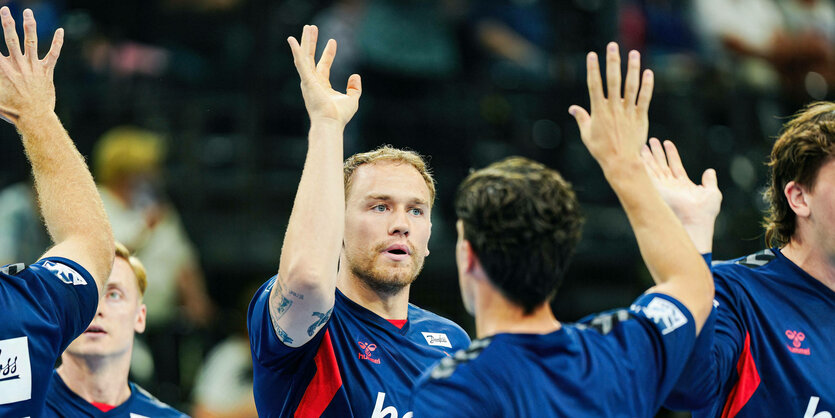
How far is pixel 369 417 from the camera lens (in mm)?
4250

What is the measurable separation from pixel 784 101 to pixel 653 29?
174 centimetres

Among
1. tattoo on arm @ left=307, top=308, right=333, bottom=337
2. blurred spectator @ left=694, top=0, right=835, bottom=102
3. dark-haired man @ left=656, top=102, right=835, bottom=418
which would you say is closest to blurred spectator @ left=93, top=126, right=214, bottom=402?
tattoo on arm @ left=307, top=308, right=333, bottom=337

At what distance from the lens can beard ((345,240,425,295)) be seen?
4656mm

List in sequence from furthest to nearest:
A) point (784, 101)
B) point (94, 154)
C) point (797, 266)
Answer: point (784, 101) < point (94, 154) < point (797, 266)

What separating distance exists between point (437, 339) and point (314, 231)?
4.78 ft

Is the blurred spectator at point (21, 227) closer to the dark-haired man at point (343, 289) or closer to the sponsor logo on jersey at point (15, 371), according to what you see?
the dark-haired man at point (343, 289)

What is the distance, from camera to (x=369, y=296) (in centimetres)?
474

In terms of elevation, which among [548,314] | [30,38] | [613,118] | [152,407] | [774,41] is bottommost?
[152,407]

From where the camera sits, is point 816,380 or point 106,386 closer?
point 816,380

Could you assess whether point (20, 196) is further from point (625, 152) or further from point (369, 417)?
point (625, 152)

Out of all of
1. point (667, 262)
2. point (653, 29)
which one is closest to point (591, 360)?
point (667, 262)

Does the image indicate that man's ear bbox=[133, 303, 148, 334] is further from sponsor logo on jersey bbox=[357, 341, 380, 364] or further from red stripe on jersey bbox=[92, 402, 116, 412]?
sponsor logo on jersey bbox=[357, 341, 380, 364]

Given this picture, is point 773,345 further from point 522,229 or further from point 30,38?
point 30,38

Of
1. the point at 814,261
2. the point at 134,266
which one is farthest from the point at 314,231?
the point at 134,266
